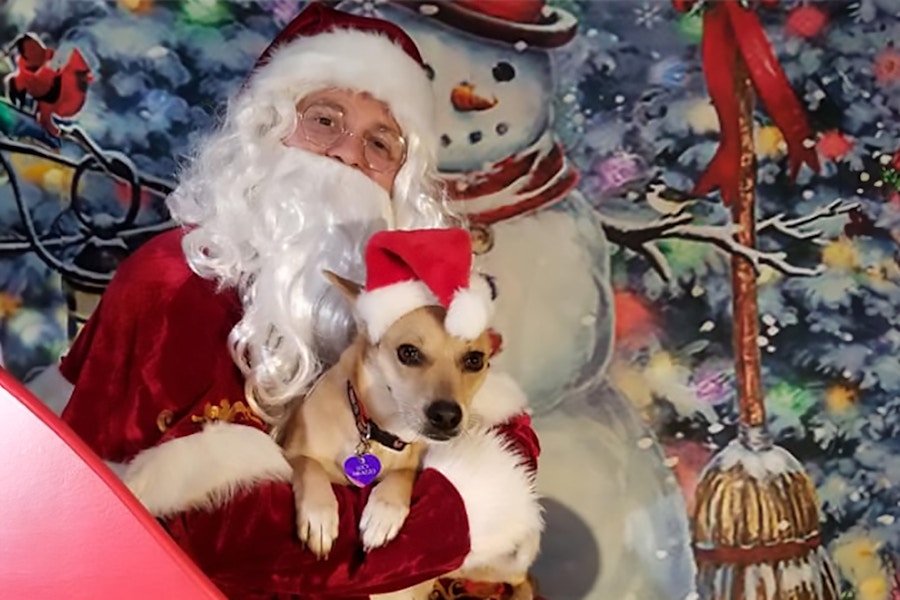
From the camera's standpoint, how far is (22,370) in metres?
1.84

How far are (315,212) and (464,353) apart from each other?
1.01 feet

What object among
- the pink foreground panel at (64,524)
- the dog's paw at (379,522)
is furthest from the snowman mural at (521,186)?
the pink foreground panel at (64,524)

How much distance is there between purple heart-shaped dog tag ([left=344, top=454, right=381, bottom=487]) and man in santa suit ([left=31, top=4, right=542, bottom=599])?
24 millimetres

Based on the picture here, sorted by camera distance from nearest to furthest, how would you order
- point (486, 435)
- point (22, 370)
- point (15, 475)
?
point (15, 475)
point (486, 435)
point (22, 370)

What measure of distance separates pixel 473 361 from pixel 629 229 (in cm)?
61

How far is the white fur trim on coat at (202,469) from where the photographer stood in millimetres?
1308

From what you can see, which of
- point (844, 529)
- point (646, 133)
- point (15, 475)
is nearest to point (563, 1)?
point (646, 133)

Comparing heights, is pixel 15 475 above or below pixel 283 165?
above

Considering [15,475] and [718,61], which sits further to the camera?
[718,61]

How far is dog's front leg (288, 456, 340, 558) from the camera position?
Result: 4.28 feet

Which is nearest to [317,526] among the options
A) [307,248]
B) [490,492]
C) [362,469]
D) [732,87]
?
[362,469]

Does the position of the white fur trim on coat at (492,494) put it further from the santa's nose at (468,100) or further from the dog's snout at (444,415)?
the santa's nose at (468,100)

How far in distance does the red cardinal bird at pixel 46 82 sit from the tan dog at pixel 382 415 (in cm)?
73

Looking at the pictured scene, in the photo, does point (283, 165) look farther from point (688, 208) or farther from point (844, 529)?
point (844, 529)
